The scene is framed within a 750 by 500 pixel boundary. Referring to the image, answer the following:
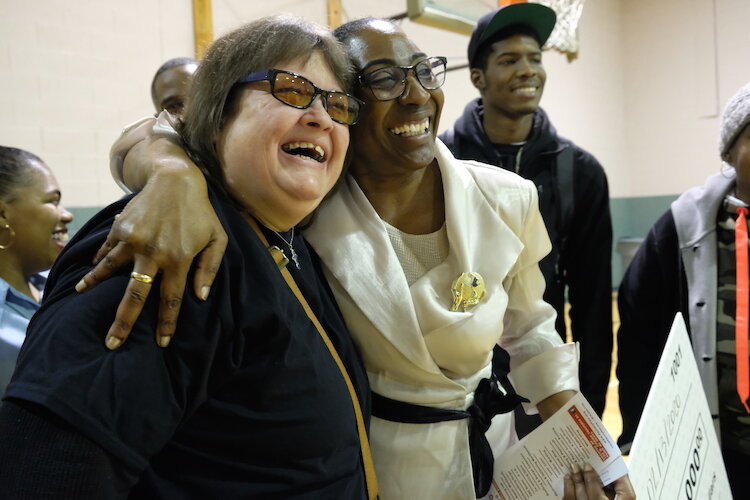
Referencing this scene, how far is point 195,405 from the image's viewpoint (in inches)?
36.5

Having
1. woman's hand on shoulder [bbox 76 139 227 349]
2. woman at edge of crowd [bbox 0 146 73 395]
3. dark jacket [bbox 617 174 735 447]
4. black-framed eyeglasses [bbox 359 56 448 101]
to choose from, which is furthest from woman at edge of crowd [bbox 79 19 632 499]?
woman at edge of crowd [bbox 0 146 73 395]

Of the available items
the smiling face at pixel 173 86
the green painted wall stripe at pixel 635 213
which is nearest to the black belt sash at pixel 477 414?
the smiling face at pixel 173 86

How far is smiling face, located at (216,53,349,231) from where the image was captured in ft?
3.62

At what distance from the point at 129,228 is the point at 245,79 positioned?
359 millimetres

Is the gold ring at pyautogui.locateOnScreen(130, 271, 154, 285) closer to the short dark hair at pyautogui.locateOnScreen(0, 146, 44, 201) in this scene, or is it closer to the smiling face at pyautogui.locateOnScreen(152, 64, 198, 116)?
the short dark hair at pyautogui.locateOnScreen(0, 146, 44, 201)

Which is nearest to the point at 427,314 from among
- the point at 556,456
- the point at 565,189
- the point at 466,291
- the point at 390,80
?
the point at 466,291

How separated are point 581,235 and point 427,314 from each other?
1324mm

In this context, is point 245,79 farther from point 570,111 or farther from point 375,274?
point 570,111

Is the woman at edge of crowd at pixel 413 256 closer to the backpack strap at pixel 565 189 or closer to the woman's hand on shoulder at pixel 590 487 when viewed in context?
the woman's hand on shoulder at pixel 590 487

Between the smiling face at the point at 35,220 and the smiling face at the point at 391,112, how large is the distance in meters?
1.26

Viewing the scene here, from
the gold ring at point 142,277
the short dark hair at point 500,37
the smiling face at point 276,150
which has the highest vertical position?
the short dark hair at point 500,37

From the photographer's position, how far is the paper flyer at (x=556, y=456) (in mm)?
1277

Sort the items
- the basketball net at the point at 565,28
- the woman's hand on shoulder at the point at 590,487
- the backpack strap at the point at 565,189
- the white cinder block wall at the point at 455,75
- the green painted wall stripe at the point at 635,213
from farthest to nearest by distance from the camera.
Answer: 1. the green painted wall stripe at the point at 635,213
2. the basketball net at the point at 565,28
3. the white cinder block wall at the point at 455,75
4. the backpack strap at the point at 565,189
5. the woman's hand on shoulder at the point at 590,487

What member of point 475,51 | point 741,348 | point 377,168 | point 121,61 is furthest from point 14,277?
point 121,61
